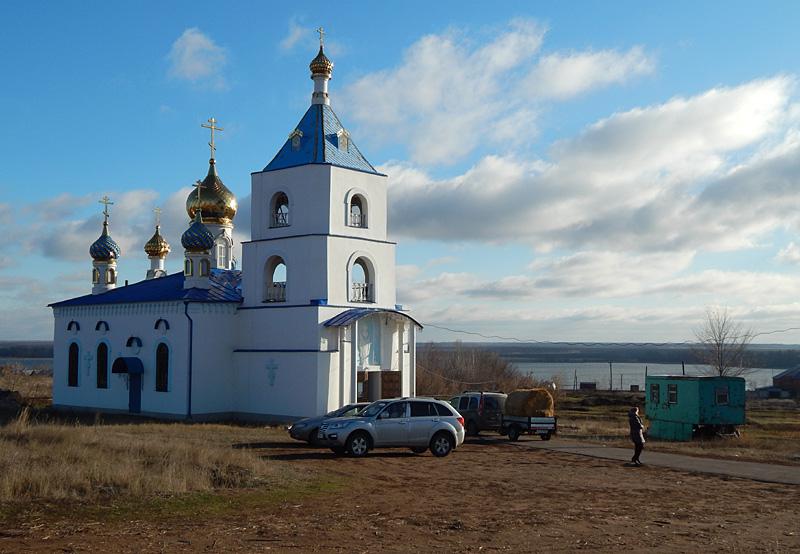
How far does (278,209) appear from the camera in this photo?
34.1 metres

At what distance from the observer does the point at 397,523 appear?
42.9ft

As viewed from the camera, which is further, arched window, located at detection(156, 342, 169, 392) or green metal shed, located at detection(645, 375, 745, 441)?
arched window, located at detection(156, 342, 169, 392)

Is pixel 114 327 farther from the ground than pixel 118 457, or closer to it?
farther from the ground

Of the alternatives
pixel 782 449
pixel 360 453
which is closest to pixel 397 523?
pixel 360 453

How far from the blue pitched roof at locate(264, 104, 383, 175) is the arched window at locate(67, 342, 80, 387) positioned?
12.9 meters

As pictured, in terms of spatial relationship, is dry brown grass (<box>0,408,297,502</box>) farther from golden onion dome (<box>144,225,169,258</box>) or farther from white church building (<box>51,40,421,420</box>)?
golden onion dome (<box>144,225,169,258</box>)

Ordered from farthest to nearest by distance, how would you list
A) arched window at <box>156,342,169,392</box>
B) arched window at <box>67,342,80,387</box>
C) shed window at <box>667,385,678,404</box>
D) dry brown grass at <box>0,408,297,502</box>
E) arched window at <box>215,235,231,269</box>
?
arched window at <box>215,235,231,269</box>, arched window at <box>67,342,80,387</box>, arched window at <box>156,342,169,392</box>, shed window at <box>667,385,678,404</box>, dry brown grass at <box>0,408,297,502</box>

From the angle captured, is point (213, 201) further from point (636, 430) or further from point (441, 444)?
point (636, 430)

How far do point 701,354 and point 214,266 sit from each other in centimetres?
3582

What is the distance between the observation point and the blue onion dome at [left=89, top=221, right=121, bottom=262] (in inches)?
1724

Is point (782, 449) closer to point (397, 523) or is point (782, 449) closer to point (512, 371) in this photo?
point (397, 523)

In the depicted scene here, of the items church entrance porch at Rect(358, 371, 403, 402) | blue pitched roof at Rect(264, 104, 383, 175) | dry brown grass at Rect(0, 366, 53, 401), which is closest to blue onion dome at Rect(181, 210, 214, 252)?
blue pitched roof at Rect(264, 104, 383, 175)

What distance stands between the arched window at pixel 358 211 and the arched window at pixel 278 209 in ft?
7.73

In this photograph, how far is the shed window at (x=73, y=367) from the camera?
39875mm
